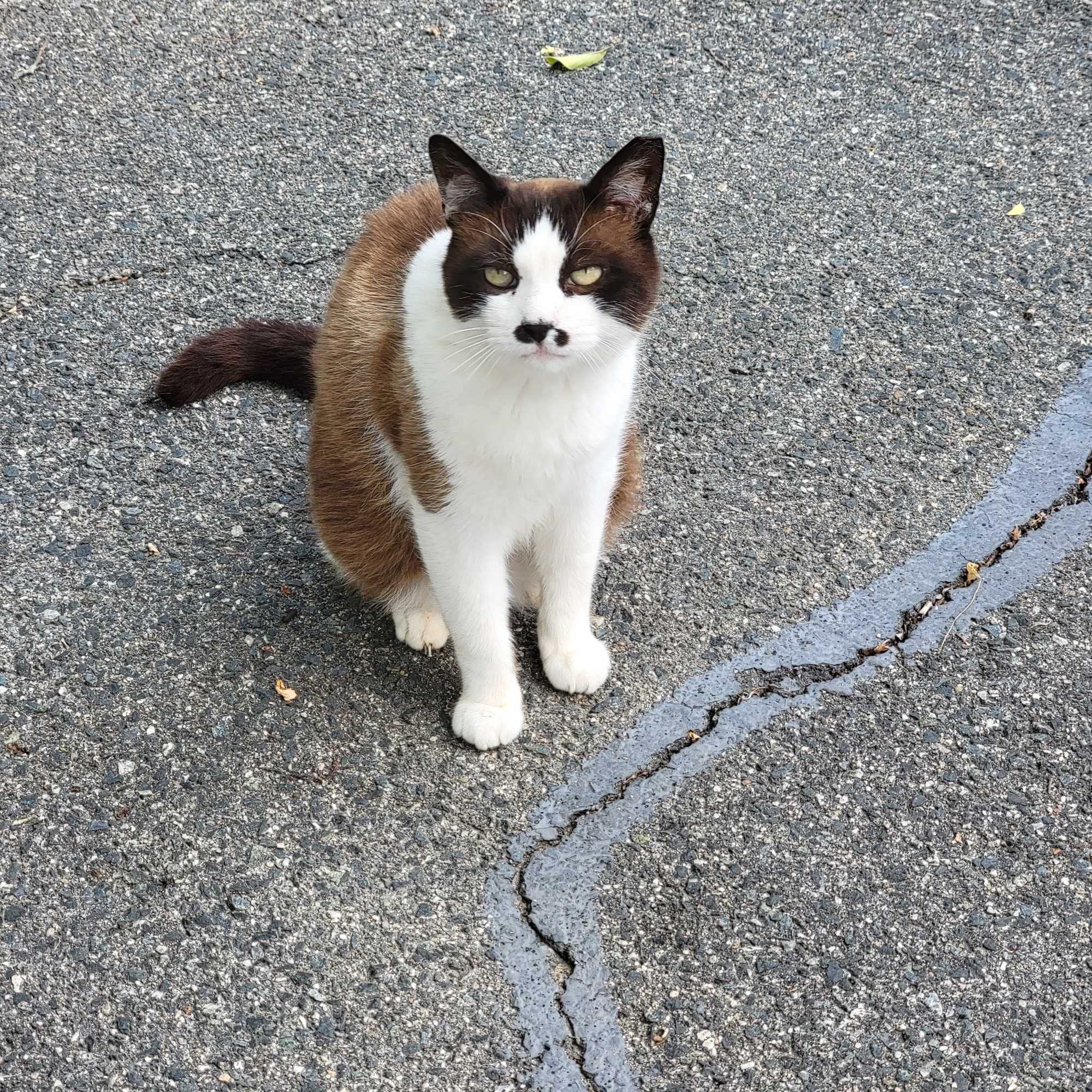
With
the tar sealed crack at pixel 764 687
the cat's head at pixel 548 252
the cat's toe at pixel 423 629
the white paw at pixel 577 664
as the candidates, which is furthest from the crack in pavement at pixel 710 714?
the cat's head at pixel 548 252

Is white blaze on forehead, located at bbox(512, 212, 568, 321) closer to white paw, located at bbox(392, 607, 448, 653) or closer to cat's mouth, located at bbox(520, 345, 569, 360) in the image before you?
cat's mouth, located at bbox(520, 345, 569, 360)

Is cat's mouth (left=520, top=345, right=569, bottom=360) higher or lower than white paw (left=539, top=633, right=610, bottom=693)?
higher

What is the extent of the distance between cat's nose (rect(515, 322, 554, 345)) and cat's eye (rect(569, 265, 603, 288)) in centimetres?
11

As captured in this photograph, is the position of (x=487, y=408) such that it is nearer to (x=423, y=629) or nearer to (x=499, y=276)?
(x=499, y=276)

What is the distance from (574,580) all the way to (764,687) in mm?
498

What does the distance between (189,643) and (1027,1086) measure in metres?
1.82

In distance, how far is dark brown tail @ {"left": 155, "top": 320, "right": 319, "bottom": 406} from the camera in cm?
308

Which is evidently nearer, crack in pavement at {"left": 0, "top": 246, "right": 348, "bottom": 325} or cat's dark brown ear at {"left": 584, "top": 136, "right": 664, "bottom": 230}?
cat's dark brown ear at {"left": 584, "top": 136, "right": 664, "bottom": 230}

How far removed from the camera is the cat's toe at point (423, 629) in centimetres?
268

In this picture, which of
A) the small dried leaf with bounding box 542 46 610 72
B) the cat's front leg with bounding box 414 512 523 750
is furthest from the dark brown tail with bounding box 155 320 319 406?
the small dried leaf with bounding box 542 46 610 72

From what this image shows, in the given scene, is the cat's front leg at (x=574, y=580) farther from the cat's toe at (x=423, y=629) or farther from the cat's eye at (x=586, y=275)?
the cat's eye at (x=586, y=275)

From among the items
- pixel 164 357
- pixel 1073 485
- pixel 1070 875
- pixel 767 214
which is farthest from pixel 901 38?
pixel 1070 875

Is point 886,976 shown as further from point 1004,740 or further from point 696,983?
point 1004,740

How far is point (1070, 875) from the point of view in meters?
2.30
